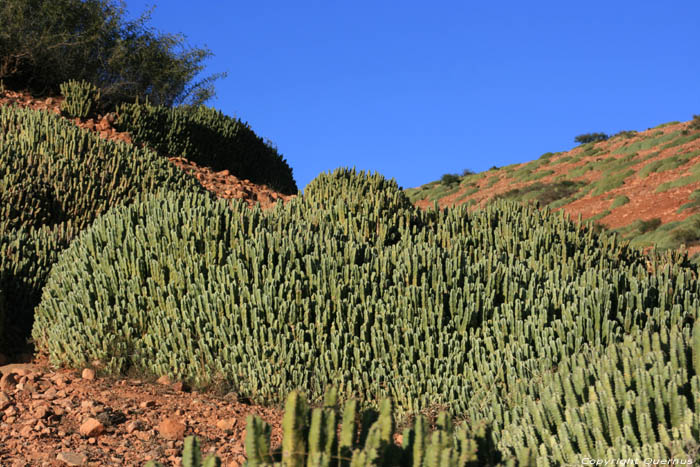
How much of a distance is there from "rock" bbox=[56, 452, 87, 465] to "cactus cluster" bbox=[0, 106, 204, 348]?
350cm

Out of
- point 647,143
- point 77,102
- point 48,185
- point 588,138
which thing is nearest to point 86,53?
point 77,102

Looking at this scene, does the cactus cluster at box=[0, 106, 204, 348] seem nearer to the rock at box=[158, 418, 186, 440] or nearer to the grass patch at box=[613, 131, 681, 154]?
the rock at box=[158, 418, 186, 440]

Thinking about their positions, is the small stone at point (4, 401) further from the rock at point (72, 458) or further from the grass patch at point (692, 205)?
the grass patch at point (692, 205)

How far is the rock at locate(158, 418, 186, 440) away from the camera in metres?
4.88

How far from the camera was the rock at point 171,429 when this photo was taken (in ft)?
16.0

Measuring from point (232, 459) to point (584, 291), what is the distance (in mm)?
3176

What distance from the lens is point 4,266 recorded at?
24.6 ft

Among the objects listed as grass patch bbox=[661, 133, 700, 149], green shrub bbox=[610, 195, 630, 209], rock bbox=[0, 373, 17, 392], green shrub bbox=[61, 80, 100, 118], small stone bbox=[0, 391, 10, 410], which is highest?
grass patch bbox=[661, 133, 700, 149]

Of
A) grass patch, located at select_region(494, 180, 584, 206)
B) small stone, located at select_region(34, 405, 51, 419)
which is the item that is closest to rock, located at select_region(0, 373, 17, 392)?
small stone, located at select_region(34, 405, 51, 419)

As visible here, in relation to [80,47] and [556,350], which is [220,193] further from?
[556,350]

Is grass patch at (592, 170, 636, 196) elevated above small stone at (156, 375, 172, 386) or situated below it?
above

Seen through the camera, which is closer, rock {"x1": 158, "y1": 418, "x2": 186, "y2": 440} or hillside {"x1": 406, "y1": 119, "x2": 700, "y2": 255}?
rock {"x1": 158, "y1": 418, "x2": 186, "y2": 440}

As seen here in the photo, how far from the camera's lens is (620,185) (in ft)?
114

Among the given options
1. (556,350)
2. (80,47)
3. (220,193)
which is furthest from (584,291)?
(80,47)
